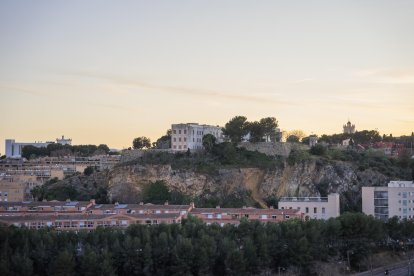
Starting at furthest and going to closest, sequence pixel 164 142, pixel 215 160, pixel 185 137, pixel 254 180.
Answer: pixel 164 142, pixel 185 137, pixel 215 160, pixel 254 180

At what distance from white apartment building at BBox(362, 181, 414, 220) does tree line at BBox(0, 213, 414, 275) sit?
1019 centimetres

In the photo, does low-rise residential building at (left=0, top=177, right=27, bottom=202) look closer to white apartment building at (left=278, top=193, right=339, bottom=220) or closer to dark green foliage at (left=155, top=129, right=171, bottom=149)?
dark green foliage at (left=155, top=129, right=171, bottom=149)

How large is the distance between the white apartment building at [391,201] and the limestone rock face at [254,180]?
4684mm

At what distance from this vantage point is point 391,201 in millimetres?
58906

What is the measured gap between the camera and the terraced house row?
5181cm

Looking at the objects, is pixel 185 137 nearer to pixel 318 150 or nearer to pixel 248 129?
pixel 248 129

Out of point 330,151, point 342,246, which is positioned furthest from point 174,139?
point 342,246

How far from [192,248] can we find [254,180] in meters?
24.2

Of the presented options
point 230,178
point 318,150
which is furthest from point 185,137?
point 318,150

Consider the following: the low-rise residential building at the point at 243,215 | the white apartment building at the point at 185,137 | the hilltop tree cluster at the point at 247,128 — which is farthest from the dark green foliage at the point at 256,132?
the low-rise residential building at the point at 243,215

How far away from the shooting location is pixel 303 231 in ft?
151

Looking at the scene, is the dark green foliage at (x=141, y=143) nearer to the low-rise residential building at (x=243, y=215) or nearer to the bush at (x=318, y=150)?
the bush at (x=318, y=150)

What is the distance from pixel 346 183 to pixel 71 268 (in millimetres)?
33064

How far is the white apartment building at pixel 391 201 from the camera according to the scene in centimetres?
5872
